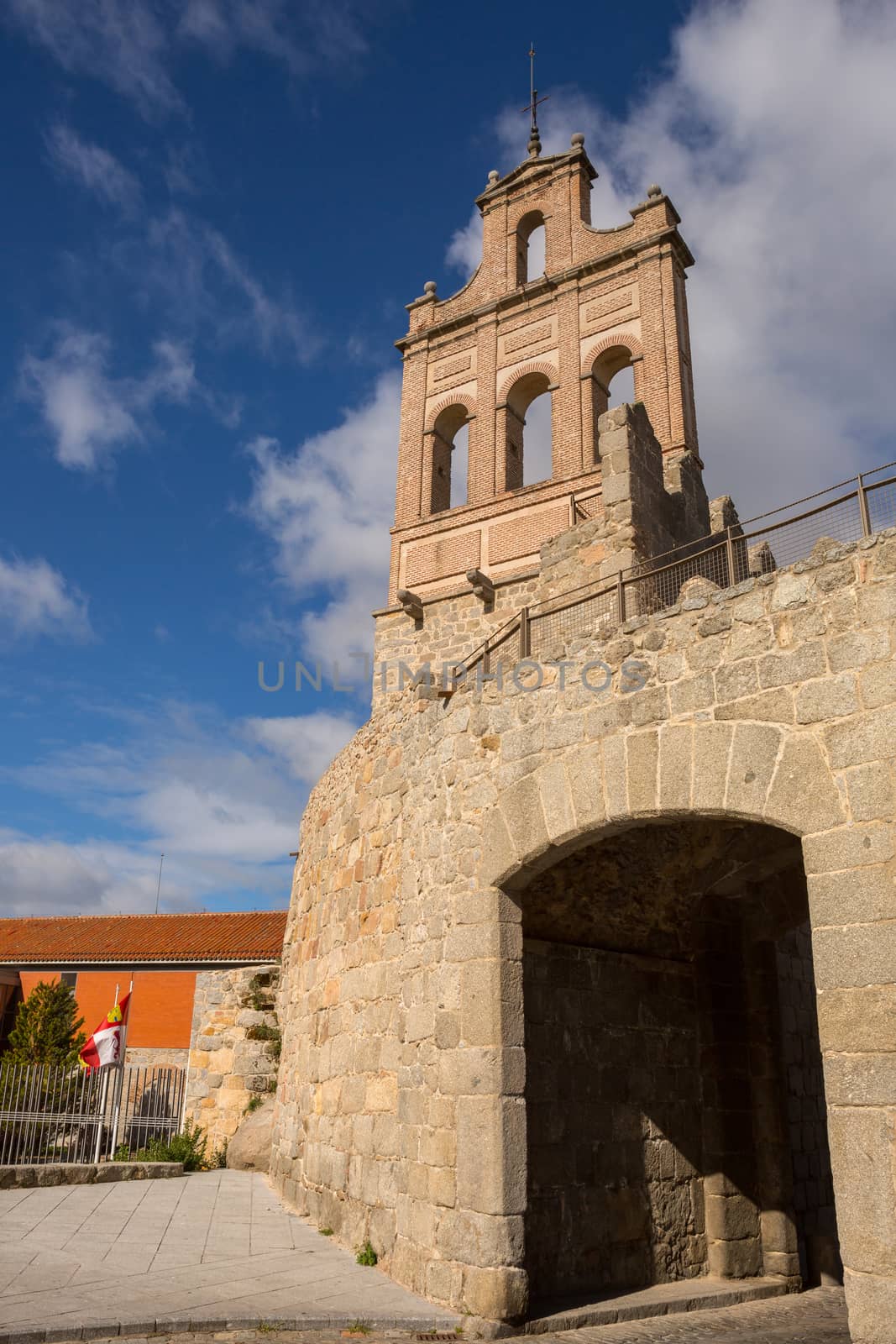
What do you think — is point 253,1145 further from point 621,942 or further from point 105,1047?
point 621,942

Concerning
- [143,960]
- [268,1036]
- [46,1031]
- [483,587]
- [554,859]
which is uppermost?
[483,587]

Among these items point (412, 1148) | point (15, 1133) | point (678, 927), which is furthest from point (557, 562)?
point (15, 1133)

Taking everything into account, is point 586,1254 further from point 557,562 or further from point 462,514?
point 462,514

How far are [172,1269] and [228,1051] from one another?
281 inches

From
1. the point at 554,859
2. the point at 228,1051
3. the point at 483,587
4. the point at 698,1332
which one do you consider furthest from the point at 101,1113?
the point at 483,587

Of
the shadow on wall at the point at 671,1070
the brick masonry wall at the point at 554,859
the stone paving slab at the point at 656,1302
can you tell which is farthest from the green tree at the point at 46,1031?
the stone paving slab at the point at 656,1302

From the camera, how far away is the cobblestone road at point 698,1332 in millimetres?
5562

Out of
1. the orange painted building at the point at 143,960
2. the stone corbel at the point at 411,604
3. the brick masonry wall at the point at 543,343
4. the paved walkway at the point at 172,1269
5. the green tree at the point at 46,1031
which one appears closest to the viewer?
the paved walkway at the point at 172,1269

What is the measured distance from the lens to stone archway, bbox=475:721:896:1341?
467cm

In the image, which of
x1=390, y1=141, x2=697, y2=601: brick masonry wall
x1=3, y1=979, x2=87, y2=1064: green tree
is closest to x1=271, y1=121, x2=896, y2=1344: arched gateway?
x1=390, y1=141, x2=697, y2=601: brick masonry wall

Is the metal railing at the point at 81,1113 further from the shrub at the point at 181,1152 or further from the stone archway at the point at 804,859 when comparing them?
the stone archway at the point at 804,859

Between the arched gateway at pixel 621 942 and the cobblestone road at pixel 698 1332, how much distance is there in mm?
440

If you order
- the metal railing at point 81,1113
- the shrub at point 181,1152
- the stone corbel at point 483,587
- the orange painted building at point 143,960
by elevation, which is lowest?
the shrub at point 181,1152

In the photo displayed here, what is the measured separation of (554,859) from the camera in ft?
22.1
